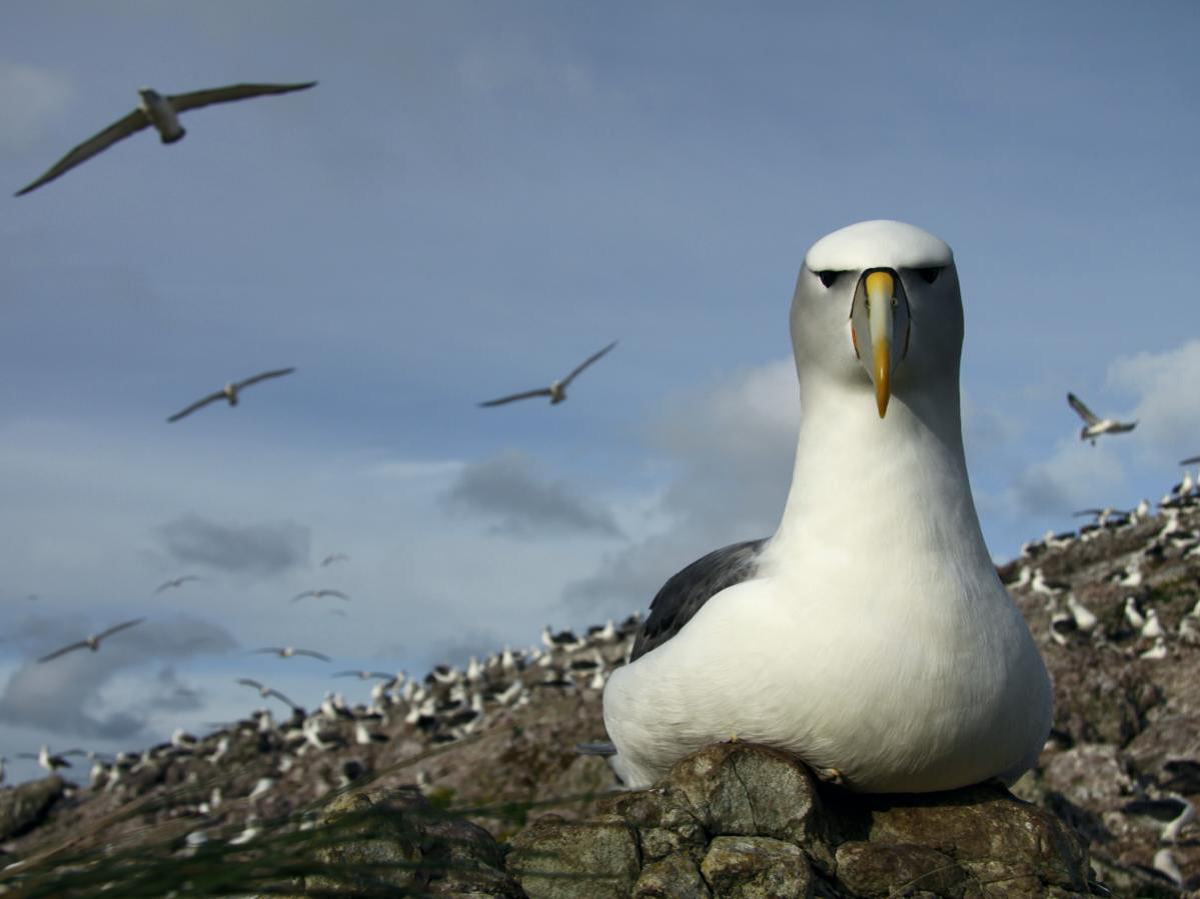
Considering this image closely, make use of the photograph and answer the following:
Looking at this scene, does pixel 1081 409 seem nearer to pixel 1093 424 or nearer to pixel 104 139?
pixel 1093 424

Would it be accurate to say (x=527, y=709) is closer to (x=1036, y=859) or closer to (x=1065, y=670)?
(x=1065, y=670)

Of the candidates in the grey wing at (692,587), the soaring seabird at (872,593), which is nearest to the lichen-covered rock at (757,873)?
the soaring seabird at (872,593)

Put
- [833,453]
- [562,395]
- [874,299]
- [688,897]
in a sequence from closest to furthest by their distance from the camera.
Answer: [688,897] → [874,299] → [833,453] → [562,395]

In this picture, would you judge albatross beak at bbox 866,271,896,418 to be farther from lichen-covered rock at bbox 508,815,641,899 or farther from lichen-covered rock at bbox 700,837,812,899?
lichen-covered rock at bbox 508,815,641,899

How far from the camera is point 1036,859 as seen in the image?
671 centimetres

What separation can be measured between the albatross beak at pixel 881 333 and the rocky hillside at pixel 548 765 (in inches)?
94.6

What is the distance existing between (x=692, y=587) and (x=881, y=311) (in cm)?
223

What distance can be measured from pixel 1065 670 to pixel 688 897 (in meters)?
15.0

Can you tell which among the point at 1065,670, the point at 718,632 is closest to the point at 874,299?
the point at 718,632

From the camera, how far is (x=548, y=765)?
1928cm

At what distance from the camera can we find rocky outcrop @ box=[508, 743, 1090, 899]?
19.6 feet

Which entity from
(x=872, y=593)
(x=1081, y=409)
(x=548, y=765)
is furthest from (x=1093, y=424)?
(x=872, y=593)

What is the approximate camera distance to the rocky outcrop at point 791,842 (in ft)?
19.6

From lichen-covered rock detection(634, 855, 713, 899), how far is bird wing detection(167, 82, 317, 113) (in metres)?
14.0
